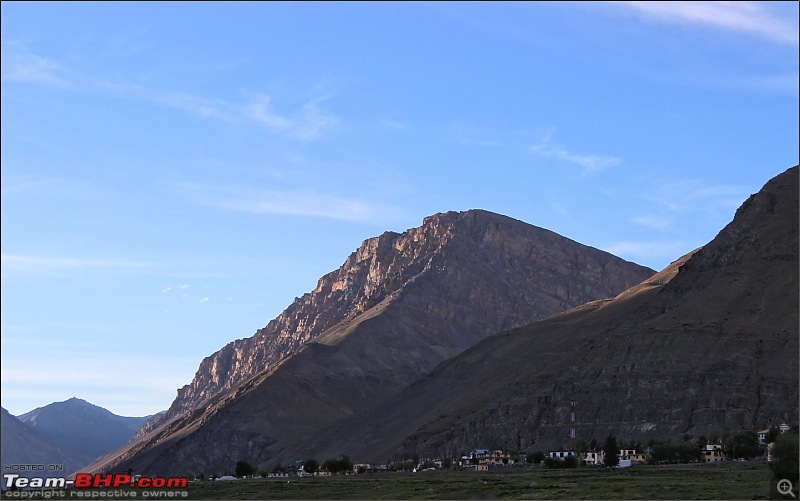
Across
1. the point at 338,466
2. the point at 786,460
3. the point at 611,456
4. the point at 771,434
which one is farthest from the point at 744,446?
the point at 338,466

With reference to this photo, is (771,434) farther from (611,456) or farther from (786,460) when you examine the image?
(786,460)

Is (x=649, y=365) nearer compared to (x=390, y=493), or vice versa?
(x=390, y=493)

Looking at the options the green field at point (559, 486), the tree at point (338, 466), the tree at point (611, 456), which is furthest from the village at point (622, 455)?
→ the green field at point (559, 486)

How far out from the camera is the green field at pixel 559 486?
3944 inches

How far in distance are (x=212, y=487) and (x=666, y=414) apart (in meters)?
70.2

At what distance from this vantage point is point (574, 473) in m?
135

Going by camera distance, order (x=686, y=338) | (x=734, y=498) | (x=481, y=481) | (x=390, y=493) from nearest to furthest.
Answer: (x=734, y=498), (x=390, y=493), (x=481, y=481), (x=686, y=338)

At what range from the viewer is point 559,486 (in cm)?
11069

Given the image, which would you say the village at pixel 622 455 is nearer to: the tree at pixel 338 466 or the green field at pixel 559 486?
the tree at pixel 338 466

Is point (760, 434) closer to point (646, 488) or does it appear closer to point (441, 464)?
point (441, 464)

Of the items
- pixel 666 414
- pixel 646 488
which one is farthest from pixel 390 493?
pixel 666 414

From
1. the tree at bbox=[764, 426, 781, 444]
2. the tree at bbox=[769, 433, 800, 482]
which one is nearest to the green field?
the tree at bbox=[769, 433, 800, 482]

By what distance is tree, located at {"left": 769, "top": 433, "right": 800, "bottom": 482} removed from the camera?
101m

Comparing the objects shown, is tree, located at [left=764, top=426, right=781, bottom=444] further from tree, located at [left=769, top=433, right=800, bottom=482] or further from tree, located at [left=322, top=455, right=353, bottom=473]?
tree, located at [left=322, top=455, right=353, bottom=473]
